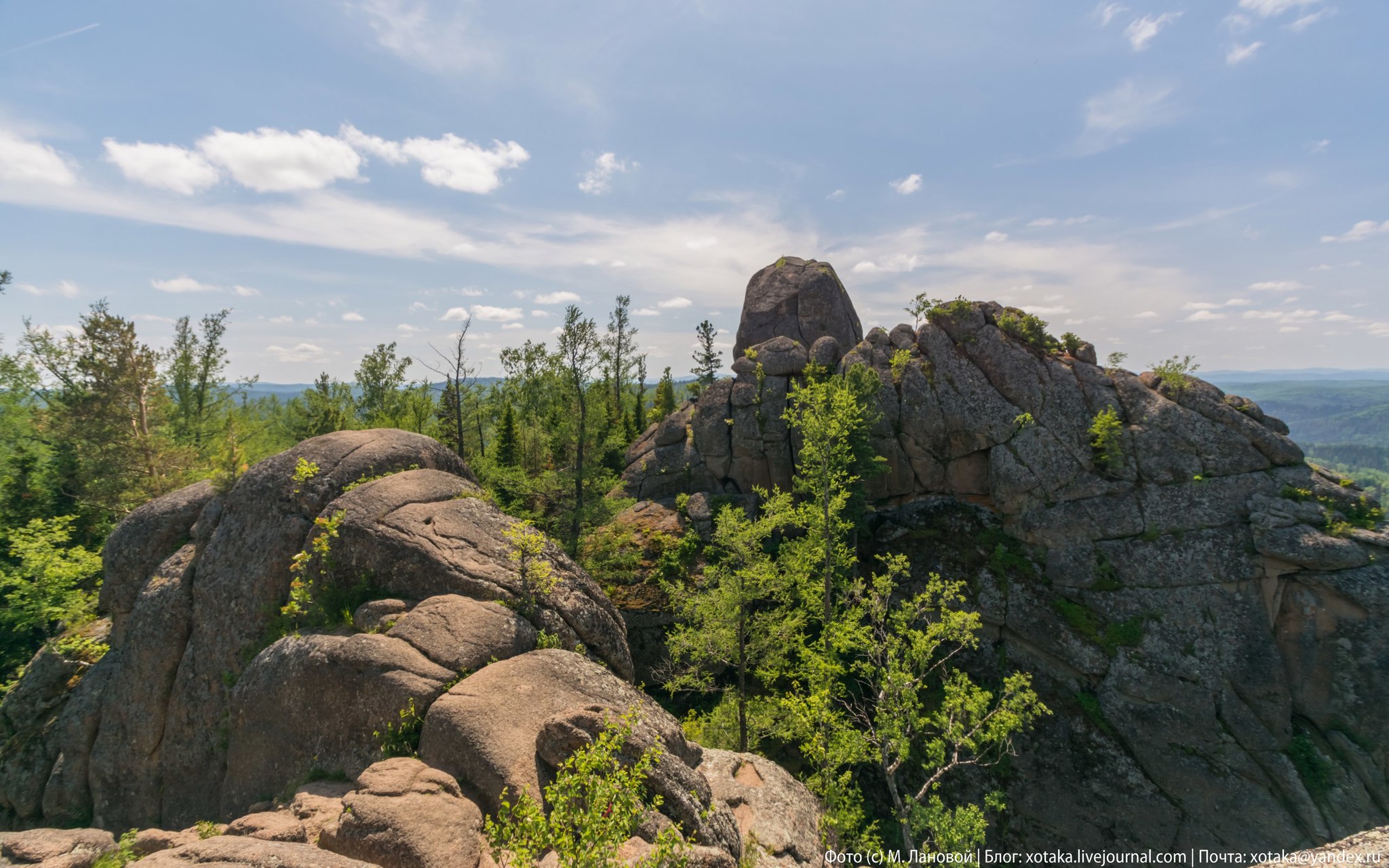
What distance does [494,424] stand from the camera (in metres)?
51.2

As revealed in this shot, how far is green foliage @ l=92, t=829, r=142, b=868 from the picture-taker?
24.7 ft

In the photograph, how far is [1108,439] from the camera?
26.9m

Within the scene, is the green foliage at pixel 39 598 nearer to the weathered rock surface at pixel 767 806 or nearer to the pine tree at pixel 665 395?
the weathered rock surface at pixel 767 806

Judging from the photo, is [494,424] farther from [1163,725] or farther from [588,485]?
[1163,725]

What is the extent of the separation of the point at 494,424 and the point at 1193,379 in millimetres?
52149

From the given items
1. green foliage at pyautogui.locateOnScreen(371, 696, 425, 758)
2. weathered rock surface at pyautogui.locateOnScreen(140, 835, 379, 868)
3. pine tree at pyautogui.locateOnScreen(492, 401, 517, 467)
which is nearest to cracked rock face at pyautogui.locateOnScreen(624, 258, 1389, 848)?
pine tree at pyautogui.locateOnScreen(492, 401, 517, 467)

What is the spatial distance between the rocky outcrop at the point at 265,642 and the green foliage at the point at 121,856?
Result: 7.47 feet

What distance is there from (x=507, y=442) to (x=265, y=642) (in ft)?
97.7

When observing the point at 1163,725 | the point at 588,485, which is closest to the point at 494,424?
the point at 588,485

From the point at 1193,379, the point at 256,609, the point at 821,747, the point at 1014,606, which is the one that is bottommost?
the point at 821,747

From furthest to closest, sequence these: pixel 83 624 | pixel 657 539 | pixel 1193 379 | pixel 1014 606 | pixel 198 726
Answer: pixel 657 539, pixel 1193 379, pixel 1014 606, pixel 83 624, pixel 198 726

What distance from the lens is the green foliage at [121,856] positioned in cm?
753

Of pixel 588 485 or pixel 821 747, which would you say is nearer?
pixel 821 747

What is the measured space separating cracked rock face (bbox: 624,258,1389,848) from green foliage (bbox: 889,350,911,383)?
0.34 ft
